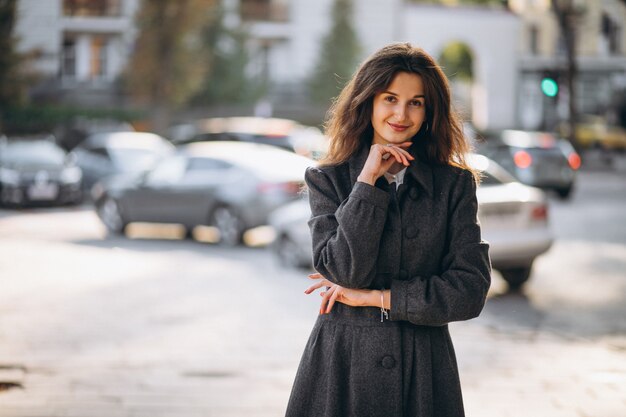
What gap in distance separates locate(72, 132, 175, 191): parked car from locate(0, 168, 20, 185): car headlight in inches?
103

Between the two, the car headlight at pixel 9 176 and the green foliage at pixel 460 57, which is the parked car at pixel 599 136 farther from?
the car headlight at pixel 9 176

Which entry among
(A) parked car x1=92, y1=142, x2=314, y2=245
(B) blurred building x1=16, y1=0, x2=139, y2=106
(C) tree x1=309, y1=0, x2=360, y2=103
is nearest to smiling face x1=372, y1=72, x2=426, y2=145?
(A) parked car x1=92, y1=142, x2=314, y2=245

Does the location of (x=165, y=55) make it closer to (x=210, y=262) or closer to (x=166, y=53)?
(x=166, y=53)

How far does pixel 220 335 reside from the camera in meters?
8.07

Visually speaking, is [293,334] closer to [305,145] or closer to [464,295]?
[464,295]

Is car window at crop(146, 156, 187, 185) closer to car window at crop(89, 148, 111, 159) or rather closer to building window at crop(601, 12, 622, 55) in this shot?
car window at crop(89, 148, 111, 159)

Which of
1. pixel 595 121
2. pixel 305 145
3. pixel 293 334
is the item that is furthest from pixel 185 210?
pixel 595 121

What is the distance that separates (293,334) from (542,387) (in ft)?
8.04

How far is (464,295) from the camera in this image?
2.92 m

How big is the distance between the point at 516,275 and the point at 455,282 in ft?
26.6

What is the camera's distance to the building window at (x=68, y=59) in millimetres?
46062

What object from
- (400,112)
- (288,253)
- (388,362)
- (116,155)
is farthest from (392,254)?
(116,155)

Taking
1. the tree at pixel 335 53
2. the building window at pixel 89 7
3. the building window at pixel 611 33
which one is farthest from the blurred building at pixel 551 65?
the building window at pixel 89 7

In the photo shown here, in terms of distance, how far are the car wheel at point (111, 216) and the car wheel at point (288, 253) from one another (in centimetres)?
509
